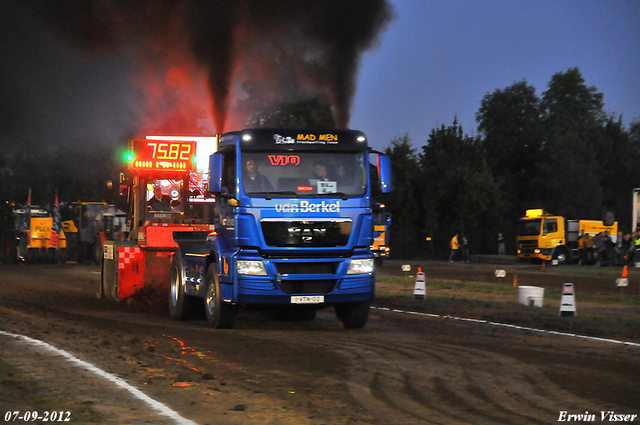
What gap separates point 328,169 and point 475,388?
5.52m

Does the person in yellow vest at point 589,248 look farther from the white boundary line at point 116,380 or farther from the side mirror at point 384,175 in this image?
the white boundary line at point 116,380

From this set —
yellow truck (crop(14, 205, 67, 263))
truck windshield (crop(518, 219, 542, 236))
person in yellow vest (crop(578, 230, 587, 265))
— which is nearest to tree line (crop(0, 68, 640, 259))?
yellow truck (crop(14, 205, 67, 263))

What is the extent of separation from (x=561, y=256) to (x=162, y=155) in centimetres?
3197

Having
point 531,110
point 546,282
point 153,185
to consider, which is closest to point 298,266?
point 153,185

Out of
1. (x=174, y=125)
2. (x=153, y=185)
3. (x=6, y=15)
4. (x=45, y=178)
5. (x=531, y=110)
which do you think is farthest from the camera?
(x=531, y=110)

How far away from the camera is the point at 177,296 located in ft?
49.3

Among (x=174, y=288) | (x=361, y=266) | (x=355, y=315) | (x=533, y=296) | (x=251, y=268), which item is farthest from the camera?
(x=533, y=296)

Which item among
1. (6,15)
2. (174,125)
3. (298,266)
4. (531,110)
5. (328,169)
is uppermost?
(531,110)

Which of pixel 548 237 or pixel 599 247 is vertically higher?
pixel 548 237

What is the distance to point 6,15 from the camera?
22.5m

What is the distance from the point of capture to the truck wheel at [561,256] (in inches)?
1773

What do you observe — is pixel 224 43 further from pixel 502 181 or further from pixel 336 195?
pixel 502 181

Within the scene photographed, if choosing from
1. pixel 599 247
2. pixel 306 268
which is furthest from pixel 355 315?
pixel 599 247

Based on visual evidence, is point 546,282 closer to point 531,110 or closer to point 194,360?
point 194,360
